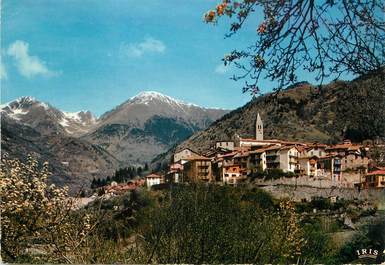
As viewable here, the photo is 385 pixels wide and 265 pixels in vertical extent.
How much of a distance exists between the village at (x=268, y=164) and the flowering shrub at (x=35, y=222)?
1928mm

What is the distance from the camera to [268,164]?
444 inches

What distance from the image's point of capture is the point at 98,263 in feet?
15.9

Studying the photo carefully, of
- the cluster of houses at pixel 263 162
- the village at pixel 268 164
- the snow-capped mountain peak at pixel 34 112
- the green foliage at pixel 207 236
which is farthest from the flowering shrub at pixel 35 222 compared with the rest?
the cluster of houses at pixel 263 162

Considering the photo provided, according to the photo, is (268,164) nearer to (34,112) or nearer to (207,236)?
(207,236)

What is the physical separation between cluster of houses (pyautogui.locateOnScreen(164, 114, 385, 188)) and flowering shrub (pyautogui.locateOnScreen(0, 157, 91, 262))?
212cm

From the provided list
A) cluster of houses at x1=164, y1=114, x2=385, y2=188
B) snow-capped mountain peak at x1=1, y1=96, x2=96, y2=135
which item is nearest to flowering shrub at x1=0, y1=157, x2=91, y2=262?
snow-capped mountain peak at x1=1, y1=96, x2=96, y2=135

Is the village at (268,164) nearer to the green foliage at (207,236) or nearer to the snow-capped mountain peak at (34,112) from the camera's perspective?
the green foliage at (207,236)

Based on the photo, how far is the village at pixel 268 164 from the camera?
800 cm

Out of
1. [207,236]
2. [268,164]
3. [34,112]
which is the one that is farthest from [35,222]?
[34,112]

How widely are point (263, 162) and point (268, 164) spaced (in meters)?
Result: 0.57

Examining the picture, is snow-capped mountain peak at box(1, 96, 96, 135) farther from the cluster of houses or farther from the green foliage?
the cluster of houses

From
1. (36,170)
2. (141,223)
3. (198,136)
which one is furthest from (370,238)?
(198,136)

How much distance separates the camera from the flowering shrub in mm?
5082

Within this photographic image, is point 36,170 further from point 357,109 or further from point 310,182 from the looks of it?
point 310,182
